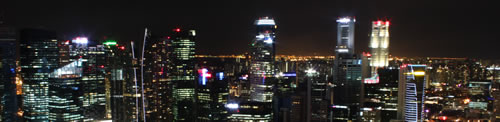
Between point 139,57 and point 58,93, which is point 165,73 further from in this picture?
point 58,93

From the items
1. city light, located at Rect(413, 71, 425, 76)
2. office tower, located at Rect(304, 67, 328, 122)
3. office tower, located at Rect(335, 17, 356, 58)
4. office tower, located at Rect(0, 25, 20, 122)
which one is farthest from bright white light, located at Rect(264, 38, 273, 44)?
office tower, located at Rect(0, 25, 20, 122)

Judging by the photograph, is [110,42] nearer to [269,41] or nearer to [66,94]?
[66,94]

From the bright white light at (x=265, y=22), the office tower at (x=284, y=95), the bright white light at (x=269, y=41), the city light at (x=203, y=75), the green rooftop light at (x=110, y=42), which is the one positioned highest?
the bright white light at (x=265, y=22)

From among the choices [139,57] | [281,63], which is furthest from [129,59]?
[281,63]

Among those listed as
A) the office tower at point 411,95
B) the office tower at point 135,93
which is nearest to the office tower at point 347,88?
the office tower at point 411,95

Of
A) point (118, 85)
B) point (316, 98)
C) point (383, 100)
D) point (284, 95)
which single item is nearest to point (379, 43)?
point (284, 95)

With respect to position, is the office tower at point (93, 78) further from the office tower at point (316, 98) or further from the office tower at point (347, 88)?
the office tower at point (347, 88)
